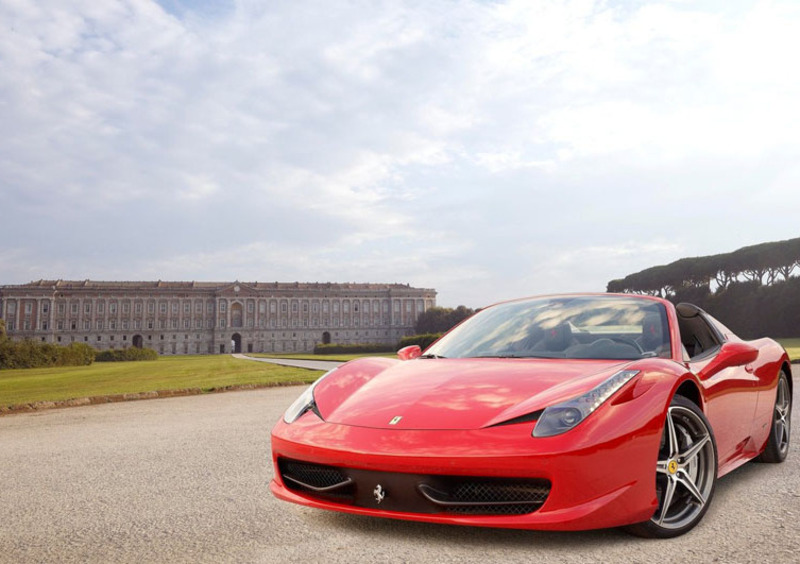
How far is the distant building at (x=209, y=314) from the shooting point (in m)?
138

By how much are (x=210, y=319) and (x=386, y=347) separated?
233ft

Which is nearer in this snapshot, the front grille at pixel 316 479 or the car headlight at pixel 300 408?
the front grille at pixel 316 479

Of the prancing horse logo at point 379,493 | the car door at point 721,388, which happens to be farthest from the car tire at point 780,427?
the prancing horse logo at point 379,493

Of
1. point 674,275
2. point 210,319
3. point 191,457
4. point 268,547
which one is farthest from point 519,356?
point 210,319

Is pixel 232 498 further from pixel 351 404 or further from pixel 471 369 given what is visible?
pixel 471 369

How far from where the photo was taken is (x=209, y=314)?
147250 mm

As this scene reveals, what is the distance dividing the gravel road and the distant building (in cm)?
14693

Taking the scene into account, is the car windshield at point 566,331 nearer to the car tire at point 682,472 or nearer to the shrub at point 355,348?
the car tire at point 682,472

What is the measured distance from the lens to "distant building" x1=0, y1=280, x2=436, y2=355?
138m

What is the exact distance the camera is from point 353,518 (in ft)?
10.9

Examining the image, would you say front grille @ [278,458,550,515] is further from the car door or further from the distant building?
the distant building

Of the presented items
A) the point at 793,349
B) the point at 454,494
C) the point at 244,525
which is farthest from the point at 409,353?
the point at 793,349

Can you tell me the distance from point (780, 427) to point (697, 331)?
1470 mm

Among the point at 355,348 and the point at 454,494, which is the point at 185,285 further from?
the point at 454,494
